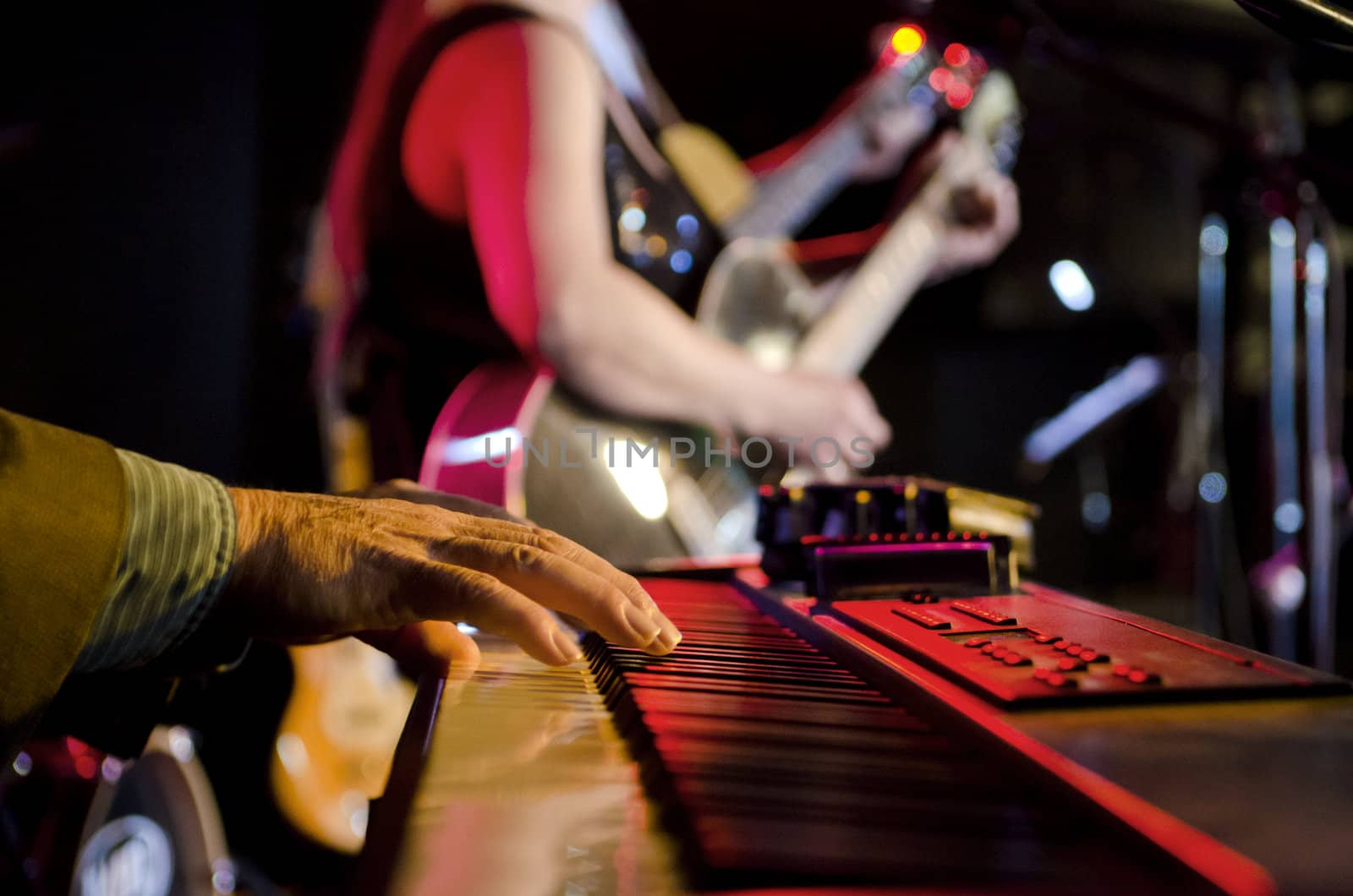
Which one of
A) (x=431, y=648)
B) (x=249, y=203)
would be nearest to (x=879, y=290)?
(x=249, y=203)

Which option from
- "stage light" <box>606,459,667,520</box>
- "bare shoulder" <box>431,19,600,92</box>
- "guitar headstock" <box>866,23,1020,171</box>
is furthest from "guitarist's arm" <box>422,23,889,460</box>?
"guitar headstock" <box>866,23,1020,171</box>

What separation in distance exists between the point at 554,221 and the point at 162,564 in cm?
153

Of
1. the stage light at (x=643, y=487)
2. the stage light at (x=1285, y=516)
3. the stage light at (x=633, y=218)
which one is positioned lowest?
the stage light at (x=1285, y=516)

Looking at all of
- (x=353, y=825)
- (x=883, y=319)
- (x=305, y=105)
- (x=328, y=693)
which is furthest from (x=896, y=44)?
(x=353, y=825)

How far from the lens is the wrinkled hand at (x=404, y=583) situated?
66cm

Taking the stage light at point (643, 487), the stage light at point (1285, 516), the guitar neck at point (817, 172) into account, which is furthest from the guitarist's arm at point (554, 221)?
the stage light at point (1285, 516)

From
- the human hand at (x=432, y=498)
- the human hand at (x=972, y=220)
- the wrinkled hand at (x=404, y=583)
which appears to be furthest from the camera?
the human hand at (x=972, y=220)

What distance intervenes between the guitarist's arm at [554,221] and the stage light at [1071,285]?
4.94 ft

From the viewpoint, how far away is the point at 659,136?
229 centimetres

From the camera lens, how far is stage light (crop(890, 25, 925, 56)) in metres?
2.57

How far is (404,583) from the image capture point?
26.5 inches

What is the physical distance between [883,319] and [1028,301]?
62cm

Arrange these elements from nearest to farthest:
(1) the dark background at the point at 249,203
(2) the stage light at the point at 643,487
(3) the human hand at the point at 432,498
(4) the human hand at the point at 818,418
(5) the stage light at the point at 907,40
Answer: (3) the human hand at the point at 432,498 < (1) the dark background at the point at 249,203 < (2) the stage light at the point at 643,487 < (4) the human hand at the point at 818,418 < (5) the stage light at the point at 907,40

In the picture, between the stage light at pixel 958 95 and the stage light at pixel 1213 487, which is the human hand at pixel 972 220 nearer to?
the stage light at pixel 958 95
